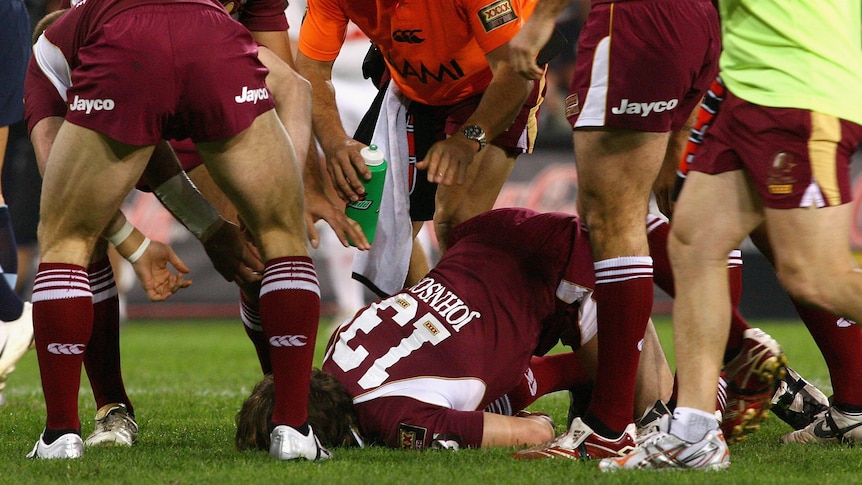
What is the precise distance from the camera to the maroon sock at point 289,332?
3.22 metres

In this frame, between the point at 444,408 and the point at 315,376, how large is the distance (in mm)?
421

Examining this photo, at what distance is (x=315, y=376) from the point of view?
11.3 feet

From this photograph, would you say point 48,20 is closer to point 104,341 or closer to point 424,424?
point 104,341

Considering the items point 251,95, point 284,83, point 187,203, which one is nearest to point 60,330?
point 187,203

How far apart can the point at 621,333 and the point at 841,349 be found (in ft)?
3.04

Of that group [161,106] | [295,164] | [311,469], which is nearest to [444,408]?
[311,469]

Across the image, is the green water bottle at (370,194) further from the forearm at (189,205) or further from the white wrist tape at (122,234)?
the white wrist tape at (122,234)

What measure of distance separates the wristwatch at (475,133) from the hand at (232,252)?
860 millimetres

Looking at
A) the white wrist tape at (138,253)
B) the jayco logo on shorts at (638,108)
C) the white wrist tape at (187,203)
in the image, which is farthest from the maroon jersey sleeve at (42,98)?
the jayco logo on shorts at (638,108)

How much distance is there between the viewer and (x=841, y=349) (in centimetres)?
375

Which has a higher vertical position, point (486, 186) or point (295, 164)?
point (295, 164)

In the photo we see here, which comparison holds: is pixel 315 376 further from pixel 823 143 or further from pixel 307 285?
pixel 823 143

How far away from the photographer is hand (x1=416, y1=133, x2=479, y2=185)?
12.5 feet

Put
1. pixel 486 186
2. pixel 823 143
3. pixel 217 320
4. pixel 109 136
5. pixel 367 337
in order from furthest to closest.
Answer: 1. pixel 217 320
2. pixel 486 186
3. pixel 367 337
4. pixel 109 136
5. pixel 823 143
